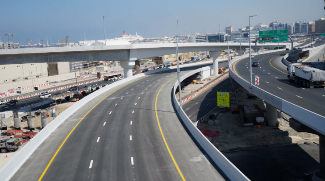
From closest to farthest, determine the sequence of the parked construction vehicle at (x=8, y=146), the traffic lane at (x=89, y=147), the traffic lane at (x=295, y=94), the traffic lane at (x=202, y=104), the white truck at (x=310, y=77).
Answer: the traffic lane at (x=89, y=147) < the traffic lane at (x=295, y=94) < the white truck at (x=310, y=77) < the parked construction vehicle at (x=8, y=146) < the traffic lane at (x=202, y=104)

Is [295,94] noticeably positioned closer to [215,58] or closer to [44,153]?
[44,153]

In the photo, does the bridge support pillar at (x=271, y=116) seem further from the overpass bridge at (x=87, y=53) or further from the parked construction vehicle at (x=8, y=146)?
the parked construction vehicle at (x=8, y=146)

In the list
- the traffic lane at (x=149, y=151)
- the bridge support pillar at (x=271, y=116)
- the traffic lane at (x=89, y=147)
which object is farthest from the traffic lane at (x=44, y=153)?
the bridge support pillar at (x=271, y=116)

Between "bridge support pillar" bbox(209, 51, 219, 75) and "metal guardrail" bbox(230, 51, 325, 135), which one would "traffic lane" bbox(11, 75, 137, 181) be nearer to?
"metal guardrail" bbox(230, 51, 325, 135)

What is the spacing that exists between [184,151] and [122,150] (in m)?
5.08

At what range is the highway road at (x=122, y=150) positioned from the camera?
1909cm

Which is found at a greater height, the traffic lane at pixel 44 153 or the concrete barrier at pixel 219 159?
the concrete barrier at pixel 219 159

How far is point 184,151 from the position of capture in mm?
22766

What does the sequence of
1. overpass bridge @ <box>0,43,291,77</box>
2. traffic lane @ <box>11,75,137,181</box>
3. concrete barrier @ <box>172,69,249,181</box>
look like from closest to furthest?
1. concrete barrier @ <box>172,69,249,181</box>
2. traffic lane @ <box>11,75,137,181</box>
3. overpass bridge @ <box>0,43,291,77</box>

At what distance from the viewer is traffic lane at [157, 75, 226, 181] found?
18.6m

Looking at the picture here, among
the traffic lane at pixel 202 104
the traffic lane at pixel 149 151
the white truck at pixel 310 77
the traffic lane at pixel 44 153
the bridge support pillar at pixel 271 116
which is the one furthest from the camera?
the traffic lane at pixel 202 104

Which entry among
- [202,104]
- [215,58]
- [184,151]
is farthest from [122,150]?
[215,58]

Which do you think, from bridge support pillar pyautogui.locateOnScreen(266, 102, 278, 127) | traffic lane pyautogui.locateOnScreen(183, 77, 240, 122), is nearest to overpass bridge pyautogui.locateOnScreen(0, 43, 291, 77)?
traffic lane pyautogui.locateOnScreen(183, 77, 240, 122)

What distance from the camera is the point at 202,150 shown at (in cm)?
2280
